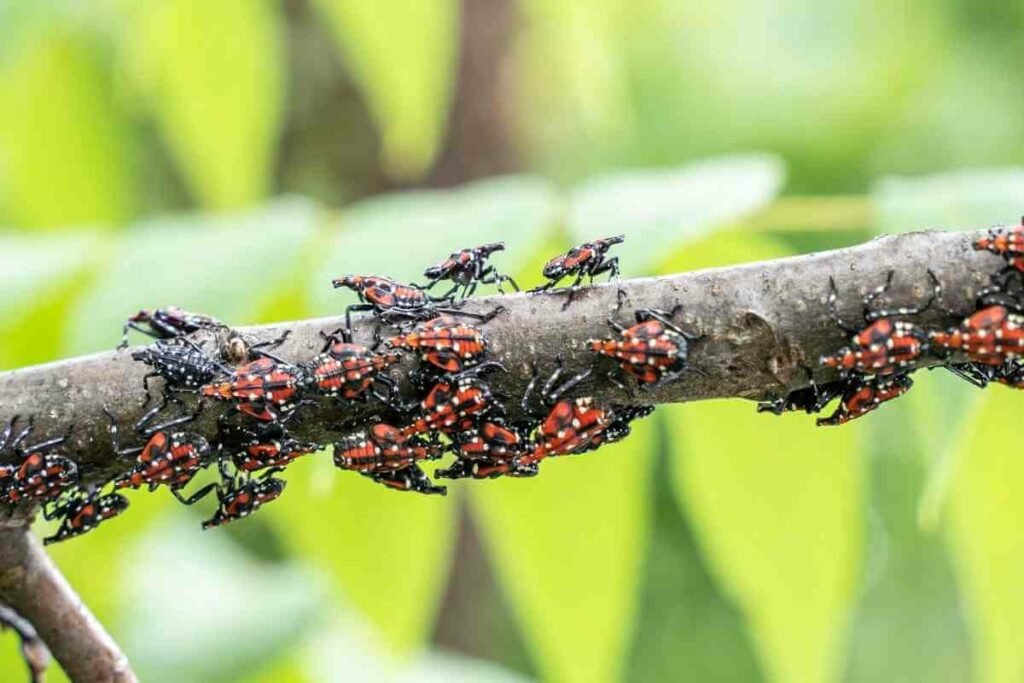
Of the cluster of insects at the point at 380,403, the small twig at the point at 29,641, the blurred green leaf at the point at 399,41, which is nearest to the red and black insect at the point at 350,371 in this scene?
the cluster of insects at the point at 380,403

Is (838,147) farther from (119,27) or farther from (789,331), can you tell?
(789,331)

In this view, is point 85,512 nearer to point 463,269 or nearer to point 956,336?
point 463,269

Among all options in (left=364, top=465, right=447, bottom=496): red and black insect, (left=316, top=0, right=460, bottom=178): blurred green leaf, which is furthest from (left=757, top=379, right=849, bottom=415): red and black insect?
(left=316, top=0, right=460, bottom=178): blurred green leaf

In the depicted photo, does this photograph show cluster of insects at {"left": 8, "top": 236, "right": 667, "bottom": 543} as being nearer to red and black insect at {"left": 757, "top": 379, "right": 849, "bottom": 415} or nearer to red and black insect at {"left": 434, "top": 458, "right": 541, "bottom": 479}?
red and black insect at {"left": 434, "top": 458, "right": 541, "bottom": 479}

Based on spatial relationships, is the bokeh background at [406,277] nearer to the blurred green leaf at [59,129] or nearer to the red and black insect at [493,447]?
the blurred green leaf at [59,129]

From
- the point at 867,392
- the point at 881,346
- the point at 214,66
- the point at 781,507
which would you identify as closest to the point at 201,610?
the point at 214,66
